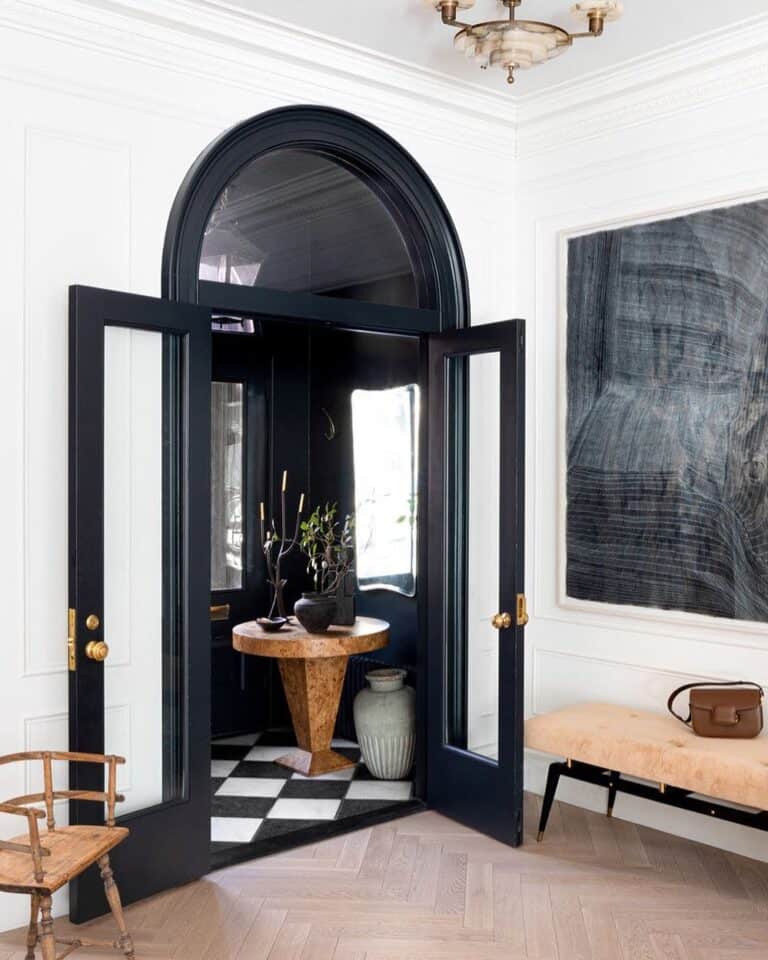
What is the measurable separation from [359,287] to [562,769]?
7.86 ft

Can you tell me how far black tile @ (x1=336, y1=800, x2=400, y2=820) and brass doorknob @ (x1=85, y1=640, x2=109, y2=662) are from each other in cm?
162

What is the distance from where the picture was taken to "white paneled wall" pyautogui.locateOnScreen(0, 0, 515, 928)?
3408 mm

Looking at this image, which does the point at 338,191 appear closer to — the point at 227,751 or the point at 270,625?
the point at 270,625

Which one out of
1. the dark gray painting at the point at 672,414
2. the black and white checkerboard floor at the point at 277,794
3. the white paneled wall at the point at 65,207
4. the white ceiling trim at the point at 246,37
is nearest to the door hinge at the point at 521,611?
the dark gray painting at the point at 672,414

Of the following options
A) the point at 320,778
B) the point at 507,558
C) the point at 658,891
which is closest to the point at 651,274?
the point at 507,558

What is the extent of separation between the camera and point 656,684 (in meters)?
4.36

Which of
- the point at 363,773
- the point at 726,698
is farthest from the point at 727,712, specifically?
the point at 363,773

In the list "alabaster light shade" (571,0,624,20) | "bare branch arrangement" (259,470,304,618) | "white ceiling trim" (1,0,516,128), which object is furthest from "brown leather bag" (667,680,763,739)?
"white ceiling trim" (1,0,516,128)

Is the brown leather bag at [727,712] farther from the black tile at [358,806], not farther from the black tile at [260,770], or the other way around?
the black tile at [260,770]

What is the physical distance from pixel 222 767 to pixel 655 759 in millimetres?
2484

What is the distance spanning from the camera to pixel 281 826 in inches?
174

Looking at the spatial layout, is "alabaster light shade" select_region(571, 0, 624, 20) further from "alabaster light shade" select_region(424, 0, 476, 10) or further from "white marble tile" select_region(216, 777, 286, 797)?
"white marble tile" select_region(216, 777, 286, 797)

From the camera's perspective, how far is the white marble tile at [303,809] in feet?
14.9

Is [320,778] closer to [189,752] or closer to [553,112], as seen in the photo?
[189,752]
